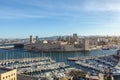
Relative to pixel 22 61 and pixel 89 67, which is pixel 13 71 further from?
pixel 22 61

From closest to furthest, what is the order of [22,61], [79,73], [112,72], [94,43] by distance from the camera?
[79,73] → [112,72] → [22,61] → [94,43]

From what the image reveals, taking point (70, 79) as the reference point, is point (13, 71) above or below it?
above

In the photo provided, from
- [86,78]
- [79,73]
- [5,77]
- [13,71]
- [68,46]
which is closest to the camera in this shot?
[5,77]

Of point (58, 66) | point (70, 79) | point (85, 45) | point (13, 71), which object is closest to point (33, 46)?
point (85, 45)

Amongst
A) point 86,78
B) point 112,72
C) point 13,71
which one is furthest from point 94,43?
point 13,71

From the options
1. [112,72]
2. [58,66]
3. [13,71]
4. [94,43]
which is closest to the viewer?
[13,71]

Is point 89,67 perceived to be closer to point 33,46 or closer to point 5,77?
point 5,77

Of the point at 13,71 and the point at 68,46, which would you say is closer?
the point at 13,71

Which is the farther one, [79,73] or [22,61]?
[22,61]

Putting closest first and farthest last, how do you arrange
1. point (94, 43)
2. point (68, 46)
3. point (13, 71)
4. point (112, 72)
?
1. point (13, 71)
2. point (112, 72)
3. point (68, 46)
4. point (94, 43)
